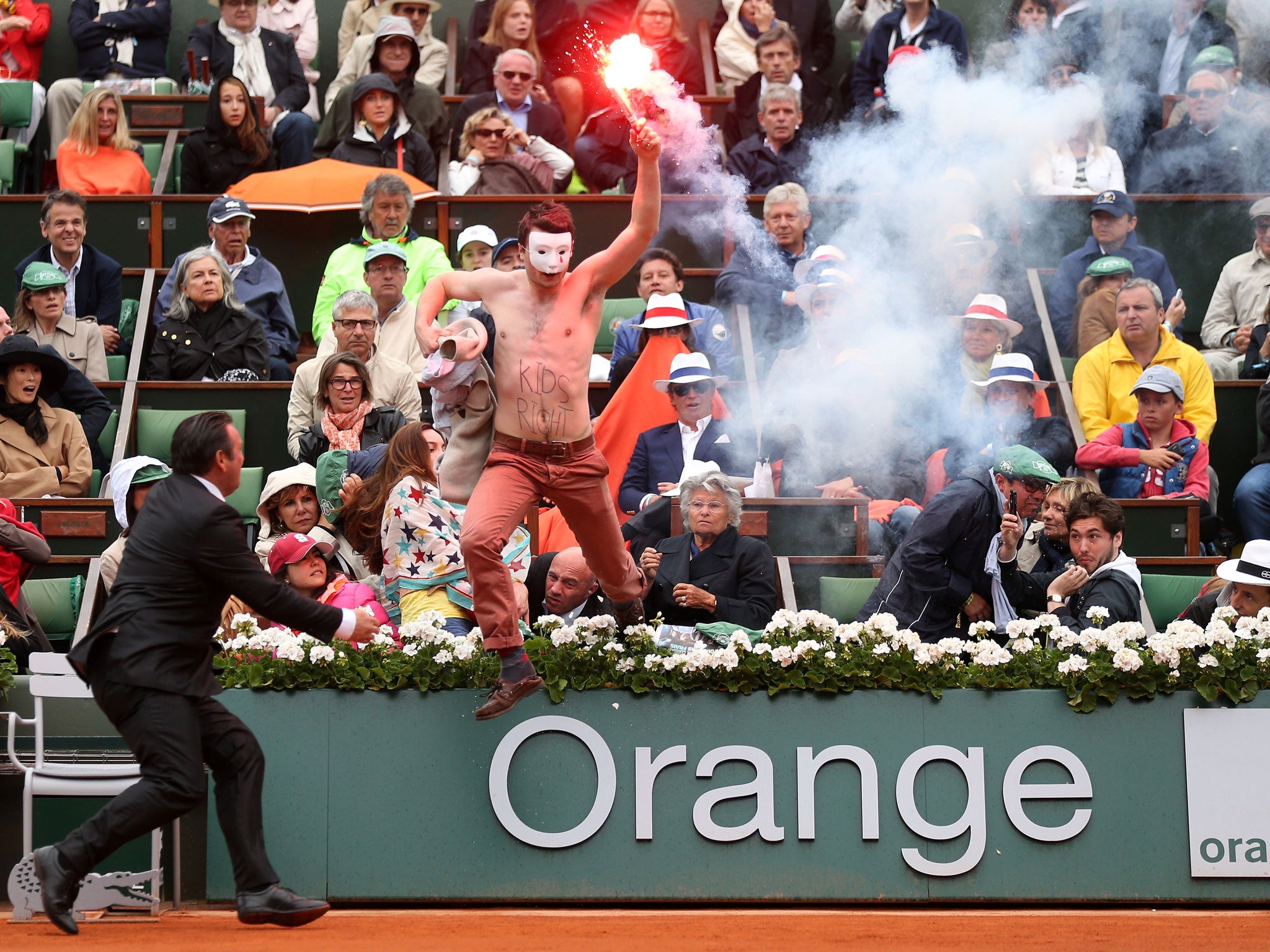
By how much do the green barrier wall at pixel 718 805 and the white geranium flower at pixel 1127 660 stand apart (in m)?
0.18

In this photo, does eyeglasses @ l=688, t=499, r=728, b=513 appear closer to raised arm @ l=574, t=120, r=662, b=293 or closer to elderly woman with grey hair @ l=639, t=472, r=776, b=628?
elderly woman with grey hair @ l=639, t=472, r=776, b=628

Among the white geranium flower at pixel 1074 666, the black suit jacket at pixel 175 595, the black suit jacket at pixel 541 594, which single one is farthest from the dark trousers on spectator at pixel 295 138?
the white geranium flower at pixel 1074 666

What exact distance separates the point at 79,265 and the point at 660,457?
176 inches

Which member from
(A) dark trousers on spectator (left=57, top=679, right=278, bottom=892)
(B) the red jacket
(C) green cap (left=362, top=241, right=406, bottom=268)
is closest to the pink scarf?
(C) green cap (left=362, top=241, right=406, bottom=268)

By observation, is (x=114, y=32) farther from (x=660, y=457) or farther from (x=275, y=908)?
(x=275, y=908)

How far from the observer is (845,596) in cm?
842

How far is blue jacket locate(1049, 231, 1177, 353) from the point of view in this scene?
10.8 m

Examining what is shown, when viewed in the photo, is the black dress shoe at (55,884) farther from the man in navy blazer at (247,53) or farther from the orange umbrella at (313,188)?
the man in navy blazer at (247,53)

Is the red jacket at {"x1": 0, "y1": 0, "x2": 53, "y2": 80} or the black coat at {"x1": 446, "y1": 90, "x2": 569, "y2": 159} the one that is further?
the red jacket at {"x1": 0, "y1": 0, "x2": 53, "y2": 80}

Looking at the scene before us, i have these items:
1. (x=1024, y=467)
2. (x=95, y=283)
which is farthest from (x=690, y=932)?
(x=95, y=283)

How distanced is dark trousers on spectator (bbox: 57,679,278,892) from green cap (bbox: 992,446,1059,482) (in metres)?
3.94

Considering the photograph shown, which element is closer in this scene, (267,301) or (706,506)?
(706,506)

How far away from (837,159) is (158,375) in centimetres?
521

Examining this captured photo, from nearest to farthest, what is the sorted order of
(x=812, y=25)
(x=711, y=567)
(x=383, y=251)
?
(x=711, y=567) < (x=383, y=251) < (x=812, y=25)
